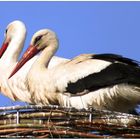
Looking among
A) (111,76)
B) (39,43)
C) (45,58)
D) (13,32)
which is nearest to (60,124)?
(111,76)

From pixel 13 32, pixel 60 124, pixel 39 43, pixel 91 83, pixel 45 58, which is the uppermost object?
pixel 13 32

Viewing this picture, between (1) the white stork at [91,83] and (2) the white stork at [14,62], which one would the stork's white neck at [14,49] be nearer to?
(2) the white stork at [14,62]

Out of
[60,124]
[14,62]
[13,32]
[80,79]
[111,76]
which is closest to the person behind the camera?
[60,124]

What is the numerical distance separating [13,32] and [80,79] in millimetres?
2014

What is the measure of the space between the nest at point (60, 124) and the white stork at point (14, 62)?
2.19 meters

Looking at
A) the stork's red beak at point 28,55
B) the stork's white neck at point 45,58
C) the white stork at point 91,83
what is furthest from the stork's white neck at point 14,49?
the white stork at point 91,83

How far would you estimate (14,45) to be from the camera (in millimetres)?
8641

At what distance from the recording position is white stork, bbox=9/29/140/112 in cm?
666

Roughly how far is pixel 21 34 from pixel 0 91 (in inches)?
29.7

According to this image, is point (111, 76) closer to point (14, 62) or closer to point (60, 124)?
point (60, 124)

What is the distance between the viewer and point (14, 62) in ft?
27.7

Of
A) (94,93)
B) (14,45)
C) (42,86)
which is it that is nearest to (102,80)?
(94,93)

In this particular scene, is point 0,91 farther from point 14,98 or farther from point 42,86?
point 42,86

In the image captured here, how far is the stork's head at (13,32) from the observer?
8711mm
